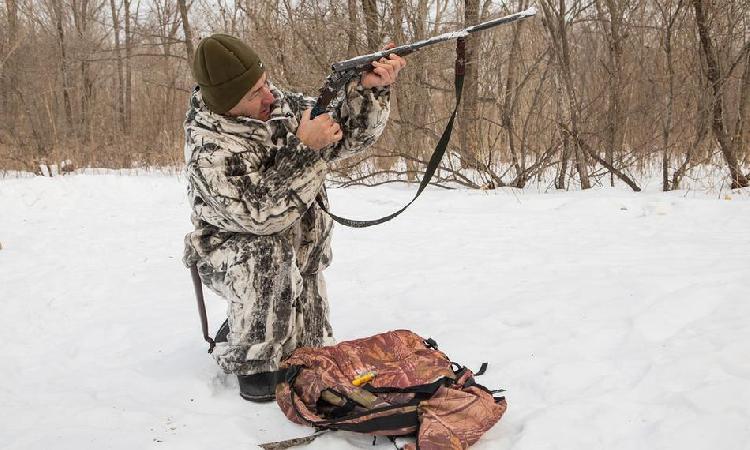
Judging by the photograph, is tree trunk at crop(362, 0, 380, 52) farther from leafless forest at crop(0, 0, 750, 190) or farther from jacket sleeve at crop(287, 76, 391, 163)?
jacket sleeve at crop(287, 76, 391, 163)

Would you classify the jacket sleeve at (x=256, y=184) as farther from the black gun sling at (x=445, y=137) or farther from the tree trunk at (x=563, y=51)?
the tree trunk at (x=563, y=51)

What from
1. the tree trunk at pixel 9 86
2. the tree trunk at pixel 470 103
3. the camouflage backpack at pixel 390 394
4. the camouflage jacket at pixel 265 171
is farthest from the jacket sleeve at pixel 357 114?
the tree trunk at pixel 9 86

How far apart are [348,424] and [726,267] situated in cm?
201

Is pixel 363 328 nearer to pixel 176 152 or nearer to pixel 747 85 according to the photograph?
pixel 747 85

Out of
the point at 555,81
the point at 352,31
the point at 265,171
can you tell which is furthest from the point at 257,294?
the point at 352,31

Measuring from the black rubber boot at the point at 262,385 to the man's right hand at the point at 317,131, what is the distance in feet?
2.52

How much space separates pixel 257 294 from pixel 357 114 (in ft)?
2.44

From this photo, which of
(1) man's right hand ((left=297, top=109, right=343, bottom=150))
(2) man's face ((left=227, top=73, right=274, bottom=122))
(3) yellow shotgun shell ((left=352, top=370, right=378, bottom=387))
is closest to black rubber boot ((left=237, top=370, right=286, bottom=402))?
(3) yellow shotgun shell ((left=352, top=370, right=378, bottom=387))

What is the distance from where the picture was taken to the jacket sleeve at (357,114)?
2.15 m

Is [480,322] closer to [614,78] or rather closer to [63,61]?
[614,78]

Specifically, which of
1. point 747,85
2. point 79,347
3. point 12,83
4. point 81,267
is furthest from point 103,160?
point 747,85

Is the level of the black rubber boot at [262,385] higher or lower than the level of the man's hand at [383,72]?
lower

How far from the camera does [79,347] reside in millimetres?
2545

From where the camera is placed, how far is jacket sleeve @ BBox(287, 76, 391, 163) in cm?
215
